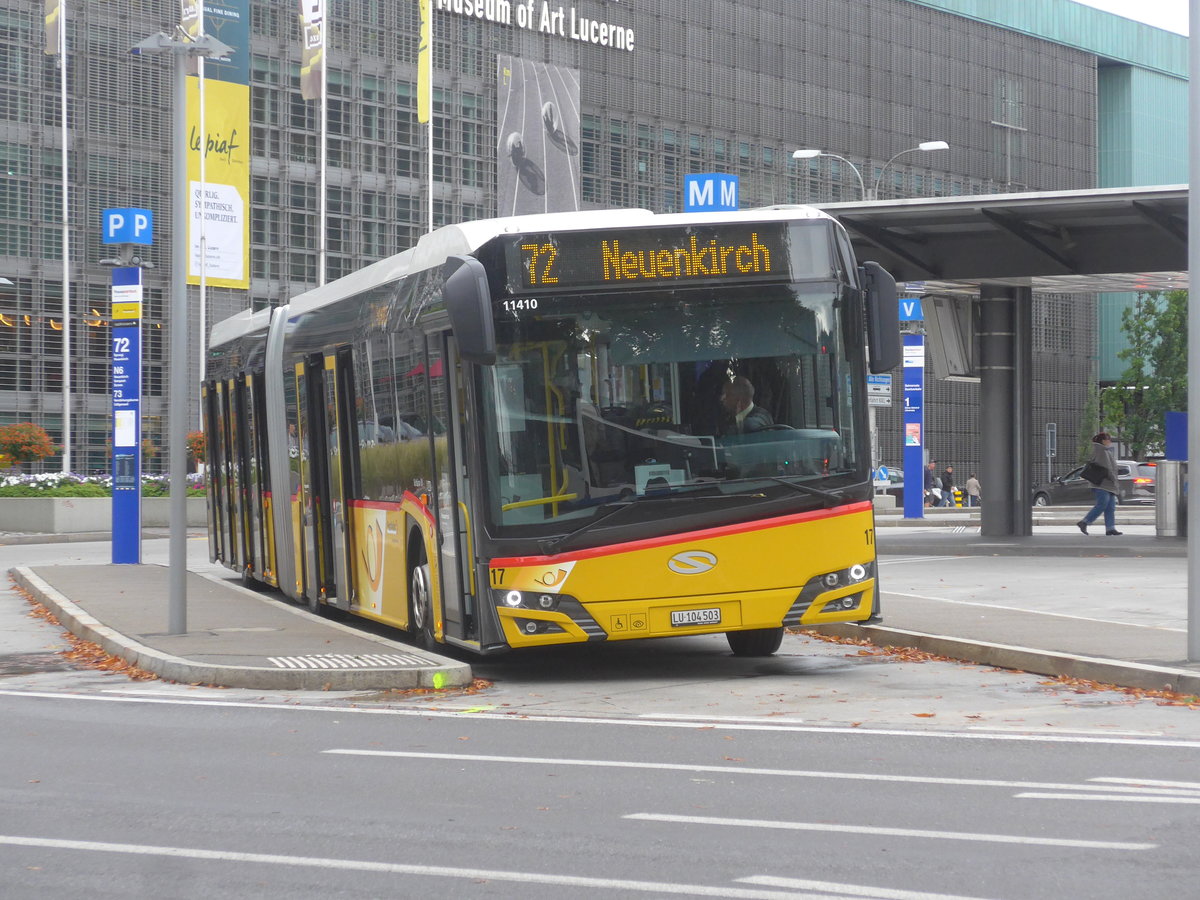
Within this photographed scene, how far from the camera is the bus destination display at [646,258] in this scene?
38.0 feet

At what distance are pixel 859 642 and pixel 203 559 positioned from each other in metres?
17.6

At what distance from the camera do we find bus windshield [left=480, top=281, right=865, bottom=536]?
11.4 m

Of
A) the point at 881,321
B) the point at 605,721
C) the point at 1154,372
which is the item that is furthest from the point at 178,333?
the point at 1154,372

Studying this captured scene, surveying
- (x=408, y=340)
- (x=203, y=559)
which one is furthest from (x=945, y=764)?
(x=203, y=559)

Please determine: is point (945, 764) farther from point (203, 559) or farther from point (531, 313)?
point (203, 559)

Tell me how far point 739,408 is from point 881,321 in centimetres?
117

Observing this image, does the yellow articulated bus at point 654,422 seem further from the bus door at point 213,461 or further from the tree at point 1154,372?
the tree at point 1154,372

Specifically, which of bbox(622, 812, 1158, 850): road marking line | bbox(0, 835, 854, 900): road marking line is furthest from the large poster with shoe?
bbox(0, 835, 854, 900): road marking line

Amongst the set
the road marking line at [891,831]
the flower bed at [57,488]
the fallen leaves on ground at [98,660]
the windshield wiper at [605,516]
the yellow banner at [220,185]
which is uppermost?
the yellow banner at [220,185]

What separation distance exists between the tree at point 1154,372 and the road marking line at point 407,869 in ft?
206

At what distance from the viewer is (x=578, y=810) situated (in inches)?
287

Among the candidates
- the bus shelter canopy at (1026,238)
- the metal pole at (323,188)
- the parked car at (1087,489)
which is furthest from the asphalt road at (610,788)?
the metal pole at (323,188)

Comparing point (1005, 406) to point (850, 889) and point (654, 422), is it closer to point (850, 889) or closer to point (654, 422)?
point (654, 422)

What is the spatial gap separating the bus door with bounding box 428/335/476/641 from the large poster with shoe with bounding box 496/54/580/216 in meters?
50.9
